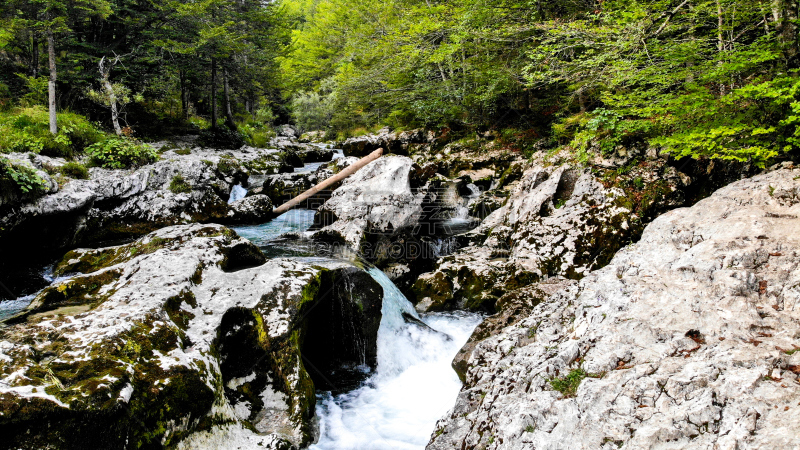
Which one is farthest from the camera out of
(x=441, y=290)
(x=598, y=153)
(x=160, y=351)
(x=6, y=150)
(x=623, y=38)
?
(x=6, y=150)

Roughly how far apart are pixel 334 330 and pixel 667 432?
17.4 feet

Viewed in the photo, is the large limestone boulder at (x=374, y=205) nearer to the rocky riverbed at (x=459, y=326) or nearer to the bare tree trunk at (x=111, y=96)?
the rocky riverbed at (x=459, y=326)

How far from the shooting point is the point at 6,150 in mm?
11266

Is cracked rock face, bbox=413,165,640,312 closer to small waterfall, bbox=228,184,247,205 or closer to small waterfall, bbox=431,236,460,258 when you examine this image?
small waterfall, bbox=431,236,460,258

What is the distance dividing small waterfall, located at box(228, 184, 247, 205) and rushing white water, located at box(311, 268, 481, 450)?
9562mm

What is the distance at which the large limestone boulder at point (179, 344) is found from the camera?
3166 millimetres

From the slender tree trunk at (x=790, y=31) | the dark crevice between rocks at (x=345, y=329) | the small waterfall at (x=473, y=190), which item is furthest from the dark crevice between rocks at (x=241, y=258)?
the slender tree trunk at (x=790, y=31)

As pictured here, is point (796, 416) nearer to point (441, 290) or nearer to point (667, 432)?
point (667, 432)

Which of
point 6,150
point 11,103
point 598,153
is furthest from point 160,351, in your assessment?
point 11,103

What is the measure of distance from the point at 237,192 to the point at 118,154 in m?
4.29

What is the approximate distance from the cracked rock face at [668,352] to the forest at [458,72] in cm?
223

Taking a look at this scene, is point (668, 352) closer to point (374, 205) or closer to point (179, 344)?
point (179, 344)

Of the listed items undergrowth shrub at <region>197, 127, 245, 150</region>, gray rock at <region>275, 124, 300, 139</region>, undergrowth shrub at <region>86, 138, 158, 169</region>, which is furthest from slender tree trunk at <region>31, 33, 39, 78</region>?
gray rock at <region>275, 124, 300, 139</region>

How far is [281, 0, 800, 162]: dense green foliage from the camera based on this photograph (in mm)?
5836
